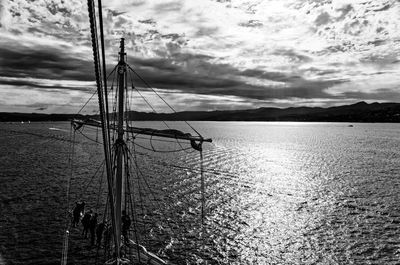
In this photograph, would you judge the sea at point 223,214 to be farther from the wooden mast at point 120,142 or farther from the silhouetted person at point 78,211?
the wooden mast at point 120,142

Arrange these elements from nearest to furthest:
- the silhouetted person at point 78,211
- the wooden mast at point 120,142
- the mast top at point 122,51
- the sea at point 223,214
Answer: the wooden mast at point 120,142, the mast top at point 122,51, the sea at point 223,214, the silhouetted person at point 78,211

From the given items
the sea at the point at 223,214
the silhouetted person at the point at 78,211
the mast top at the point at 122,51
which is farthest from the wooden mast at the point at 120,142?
the silhouetted person at the point at 78,211

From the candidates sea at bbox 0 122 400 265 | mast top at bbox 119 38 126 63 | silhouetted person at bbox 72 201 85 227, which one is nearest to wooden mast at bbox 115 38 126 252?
mast top at bbox 119 38 126 63

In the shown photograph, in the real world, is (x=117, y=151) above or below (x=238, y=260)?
above

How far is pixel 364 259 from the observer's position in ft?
113

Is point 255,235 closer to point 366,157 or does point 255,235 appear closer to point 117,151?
point 117,151

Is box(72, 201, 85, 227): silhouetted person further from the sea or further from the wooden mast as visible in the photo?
the wooden mast

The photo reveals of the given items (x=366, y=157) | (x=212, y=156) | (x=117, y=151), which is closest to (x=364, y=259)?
(x=117, y=151)

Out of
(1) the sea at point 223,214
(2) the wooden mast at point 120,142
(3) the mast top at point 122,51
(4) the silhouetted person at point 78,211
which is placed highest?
(3) the mast top at point 122,51

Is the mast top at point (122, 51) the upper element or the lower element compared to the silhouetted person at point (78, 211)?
upper

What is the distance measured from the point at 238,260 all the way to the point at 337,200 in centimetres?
3206

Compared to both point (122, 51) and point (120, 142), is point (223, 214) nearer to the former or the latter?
point (120, 142)

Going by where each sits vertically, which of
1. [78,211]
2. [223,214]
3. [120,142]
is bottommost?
[223,214]

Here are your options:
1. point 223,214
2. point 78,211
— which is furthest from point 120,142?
point 223,214
